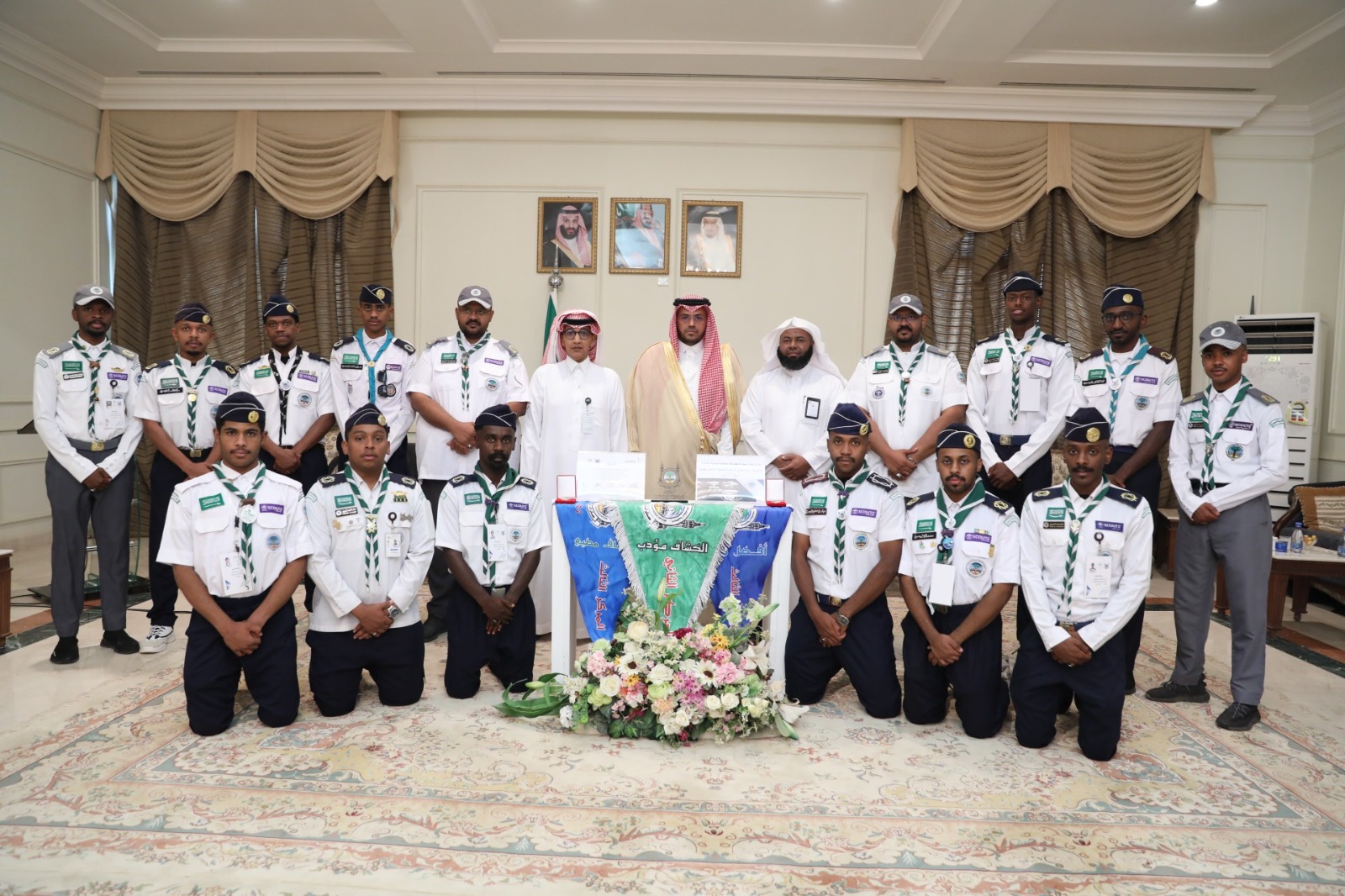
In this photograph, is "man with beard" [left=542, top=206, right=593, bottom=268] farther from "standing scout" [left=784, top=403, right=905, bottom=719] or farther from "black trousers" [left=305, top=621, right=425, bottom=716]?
"black trousers" [left=305, top=621, right=425, bottom=716]

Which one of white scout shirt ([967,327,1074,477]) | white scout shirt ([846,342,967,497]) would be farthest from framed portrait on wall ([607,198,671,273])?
white scout shirt ([967,327,1074,477])

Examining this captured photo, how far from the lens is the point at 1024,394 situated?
464 centimetres

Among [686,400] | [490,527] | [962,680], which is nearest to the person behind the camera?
[962,680]

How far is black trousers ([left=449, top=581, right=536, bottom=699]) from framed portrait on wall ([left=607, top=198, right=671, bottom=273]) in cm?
427

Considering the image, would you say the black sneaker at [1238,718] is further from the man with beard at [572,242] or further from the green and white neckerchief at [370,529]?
the man with beard at [572,242]

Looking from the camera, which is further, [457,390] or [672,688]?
[457,390]

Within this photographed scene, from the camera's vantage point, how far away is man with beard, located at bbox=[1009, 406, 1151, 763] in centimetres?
337

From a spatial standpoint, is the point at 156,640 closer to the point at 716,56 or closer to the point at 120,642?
the point at 120,642

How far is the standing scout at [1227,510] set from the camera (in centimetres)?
375

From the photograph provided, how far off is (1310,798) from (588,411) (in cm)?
343

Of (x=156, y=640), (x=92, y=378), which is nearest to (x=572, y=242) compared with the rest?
(x=92, y=378)

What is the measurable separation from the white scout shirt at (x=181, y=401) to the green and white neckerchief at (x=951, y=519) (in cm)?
360

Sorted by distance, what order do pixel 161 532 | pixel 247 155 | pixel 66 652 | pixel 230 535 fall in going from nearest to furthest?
pixel 230 535 < pixel 66 652 < pixel 161 532 < pixel 247 155

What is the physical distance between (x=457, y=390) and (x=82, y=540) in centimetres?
197
